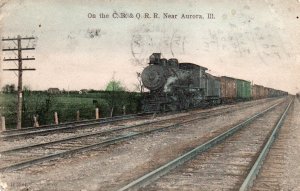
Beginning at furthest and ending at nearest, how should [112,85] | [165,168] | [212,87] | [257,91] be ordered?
1. [257,91]
2. [212,87]
3. [112,85]
4. [165,168]

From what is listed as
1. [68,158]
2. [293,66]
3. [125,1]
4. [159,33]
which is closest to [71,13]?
[125,1]

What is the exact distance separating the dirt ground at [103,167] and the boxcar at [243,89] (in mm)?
23280

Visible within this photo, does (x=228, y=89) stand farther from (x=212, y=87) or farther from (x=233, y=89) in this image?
(x=212, y=87)

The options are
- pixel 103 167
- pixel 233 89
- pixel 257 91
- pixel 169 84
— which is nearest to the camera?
pixel 103 167

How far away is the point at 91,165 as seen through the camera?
323 inches

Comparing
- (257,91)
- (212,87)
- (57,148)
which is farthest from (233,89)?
(57,148)

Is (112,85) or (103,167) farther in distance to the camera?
(112,85)

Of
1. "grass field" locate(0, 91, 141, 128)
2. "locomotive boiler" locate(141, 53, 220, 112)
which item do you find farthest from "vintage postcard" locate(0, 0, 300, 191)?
"locomotive boiler" locate(141, 53, 220, 112)

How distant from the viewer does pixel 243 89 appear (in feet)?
121

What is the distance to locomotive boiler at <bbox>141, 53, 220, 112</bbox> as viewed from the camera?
65.5 ft

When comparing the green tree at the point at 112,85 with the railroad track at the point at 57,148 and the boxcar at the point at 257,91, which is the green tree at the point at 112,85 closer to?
the railroad track at the point at 57,148

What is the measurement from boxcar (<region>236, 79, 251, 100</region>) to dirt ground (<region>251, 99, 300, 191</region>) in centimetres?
2262

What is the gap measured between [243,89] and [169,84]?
1800cm

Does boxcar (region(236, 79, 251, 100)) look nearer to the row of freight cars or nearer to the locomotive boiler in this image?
the row of freight cars
